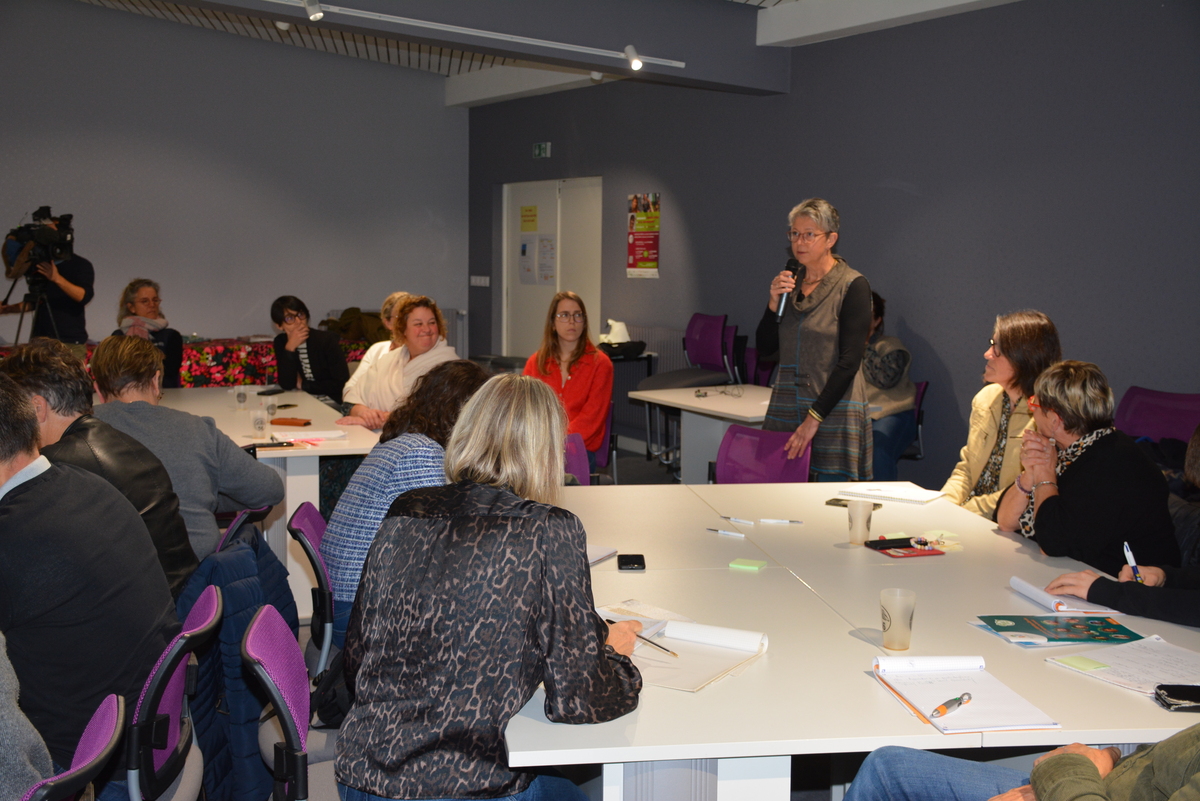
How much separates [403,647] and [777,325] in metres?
2.67

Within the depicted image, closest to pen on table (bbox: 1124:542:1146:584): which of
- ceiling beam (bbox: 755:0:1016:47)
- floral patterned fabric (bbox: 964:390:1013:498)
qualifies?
floral patterned fabric (bbox: 964:390:1013:498)

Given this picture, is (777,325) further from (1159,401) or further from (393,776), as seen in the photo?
(393,776)

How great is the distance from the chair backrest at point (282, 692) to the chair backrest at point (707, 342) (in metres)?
5.48

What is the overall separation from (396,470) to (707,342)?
486 centimetres

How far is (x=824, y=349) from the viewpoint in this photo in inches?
141

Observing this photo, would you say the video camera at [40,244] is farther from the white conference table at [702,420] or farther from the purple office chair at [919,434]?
the purple office chair at [919,434]

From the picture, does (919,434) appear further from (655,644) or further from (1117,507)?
(655,644)

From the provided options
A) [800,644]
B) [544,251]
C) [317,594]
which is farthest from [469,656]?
[544,251]

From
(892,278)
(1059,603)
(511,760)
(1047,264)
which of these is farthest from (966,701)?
(892,278)

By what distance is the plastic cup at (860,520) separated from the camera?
103 inches

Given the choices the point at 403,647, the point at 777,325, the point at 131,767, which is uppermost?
the point at 777,325

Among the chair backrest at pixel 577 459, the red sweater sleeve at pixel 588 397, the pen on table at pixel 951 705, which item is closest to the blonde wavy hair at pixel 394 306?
the red sweater sleeve at pixel 588 397

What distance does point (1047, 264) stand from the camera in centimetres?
512

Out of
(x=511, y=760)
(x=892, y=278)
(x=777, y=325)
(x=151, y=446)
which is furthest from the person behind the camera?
(x=892, y=278)
